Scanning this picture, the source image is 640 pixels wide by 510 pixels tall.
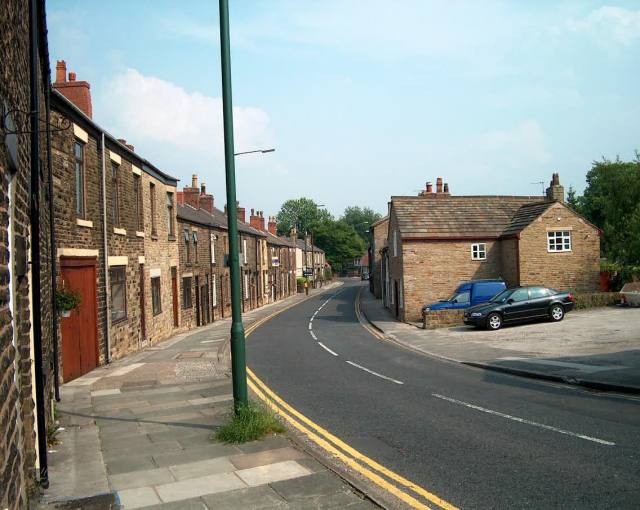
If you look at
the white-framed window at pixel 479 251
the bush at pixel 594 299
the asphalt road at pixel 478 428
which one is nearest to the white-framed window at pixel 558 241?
the bush at pixel 594 299

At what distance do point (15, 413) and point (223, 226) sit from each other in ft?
115

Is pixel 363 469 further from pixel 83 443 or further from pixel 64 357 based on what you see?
pixel 64 357

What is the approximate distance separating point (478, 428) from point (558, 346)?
10284 mm

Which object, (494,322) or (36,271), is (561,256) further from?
(36,271)

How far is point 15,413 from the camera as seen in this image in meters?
5.02

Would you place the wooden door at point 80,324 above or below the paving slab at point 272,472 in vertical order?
above

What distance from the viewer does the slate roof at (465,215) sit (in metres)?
31.0

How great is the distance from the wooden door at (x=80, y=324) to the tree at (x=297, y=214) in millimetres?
123824

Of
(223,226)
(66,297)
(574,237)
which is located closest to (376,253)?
(223,226)

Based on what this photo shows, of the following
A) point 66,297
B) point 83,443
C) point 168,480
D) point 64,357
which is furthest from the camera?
point 64,357

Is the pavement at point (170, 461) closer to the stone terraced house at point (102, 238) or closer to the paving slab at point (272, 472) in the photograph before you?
the paving slab at point (272, 472)

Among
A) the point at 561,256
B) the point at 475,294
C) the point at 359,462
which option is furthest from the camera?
the point at 561,256

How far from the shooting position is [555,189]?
31.5 meters

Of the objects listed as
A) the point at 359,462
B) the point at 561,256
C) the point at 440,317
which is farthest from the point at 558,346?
the point at 561,256
